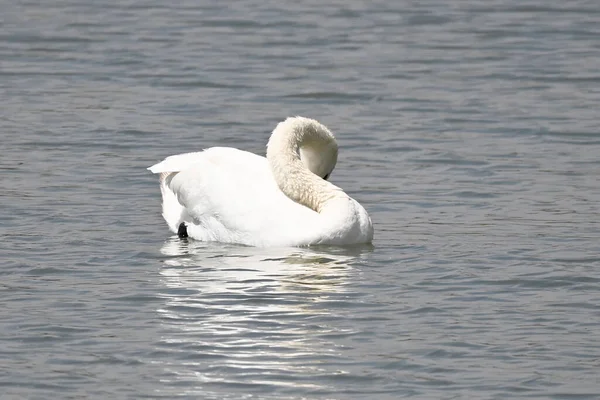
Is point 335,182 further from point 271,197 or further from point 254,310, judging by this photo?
point 254,310

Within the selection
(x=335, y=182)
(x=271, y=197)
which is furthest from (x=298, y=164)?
(x=335, y=182)

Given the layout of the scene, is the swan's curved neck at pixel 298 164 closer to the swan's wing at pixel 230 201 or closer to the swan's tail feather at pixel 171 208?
the swan's wing at pixel 230 201

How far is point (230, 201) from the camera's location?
11.2 meters

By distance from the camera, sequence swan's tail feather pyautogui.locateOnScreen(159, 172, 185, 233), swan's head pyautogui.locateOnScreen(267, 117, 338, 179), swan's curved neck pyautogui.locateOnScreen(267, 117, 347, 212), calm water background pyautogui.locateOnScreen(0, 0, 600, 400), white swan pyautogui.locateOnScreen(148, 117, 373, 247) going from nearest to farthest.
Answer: calm water background pyautogui.locateOnScreen(0, 0, 600, 400) → white swan pyautogui.locateOnScreen(148, 117, 373, 247) → swan's curved neck pyautogui.locateOnScreen(267, 117, 347, 212) → swan's head pyautogui.locateOnScreen(267, 117, 338, 179) → swan's tail feather pyautogui.locateOnScreen(159, 172, 185, 233)

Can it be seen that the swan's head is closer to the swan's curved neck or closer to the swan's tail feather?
the swan's curved neck

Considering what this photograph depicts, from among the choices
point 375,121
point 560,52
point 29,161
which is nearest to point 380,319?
point 29,161

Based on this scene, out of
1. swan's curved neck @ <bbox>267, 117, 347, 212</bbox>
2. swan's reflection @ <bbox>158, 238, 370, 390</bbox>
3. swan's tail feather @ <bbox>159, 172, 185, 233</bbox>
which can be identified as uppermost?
swan's curved neck @ <bbox>267, 117, 347, 212</bbox>

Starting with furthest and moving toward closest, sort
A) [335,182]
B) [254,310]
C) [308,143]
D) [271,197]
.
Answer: [335,182]
[308,143]
[271,197]
[254,310]

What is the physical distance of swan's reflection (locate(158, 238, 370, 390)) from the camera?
7.89 meters

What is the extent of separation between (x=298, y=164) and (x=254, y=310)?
103 inches

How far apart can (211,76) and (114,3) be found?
6.27 meters

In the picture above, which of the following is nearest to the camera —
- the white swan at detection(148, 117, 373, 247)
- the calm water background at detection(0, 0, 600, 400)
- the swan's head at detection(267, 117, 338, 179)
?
the calm water background at detection(0, 0, 600, 400)

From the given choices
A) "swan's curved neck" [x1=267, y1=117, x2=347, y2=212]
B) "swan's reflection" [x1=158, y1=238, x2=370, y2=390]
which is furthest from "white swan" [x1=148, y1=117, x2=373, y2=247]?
"swan's reflection" [x1=158, y1=238, x2=370, y2=390]

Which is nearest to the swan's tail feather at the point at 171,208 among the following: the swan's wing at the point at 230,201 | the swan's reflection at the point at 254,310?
the swan's wing at the point at 230,201
